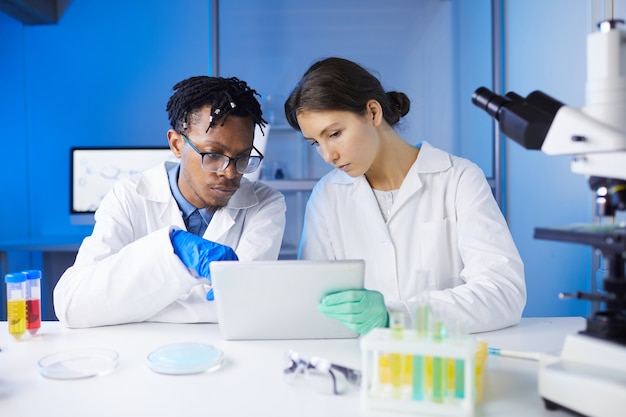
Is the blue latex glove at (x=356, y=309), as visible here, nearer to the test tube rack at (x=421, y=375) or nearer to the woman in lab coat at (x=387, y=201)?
the test tube rack at (x=421, y=375)

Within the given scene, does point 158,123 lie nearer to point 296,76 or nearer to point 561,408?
point 296,76

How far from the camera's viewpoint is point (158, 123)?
3.90 m

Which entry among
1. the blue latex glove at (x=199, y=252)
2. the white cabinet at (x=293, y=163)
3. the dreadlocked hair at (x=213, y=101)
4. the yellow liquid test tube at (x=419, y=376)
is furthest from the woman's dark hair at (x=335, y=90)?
the white cabinet at (x=293, y=163)

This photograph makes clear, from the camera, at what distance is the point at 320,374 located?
1.03m

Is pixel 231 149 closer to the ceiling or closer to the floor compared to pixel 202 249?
closer to the ceiling

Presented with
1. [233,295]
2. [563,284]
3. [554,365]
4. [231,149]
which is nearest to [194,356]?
[233,295]

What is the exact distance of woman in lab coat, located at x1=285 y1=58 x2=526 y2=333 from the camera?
5.42ft

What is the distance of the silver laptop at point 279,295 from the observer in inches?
45.8

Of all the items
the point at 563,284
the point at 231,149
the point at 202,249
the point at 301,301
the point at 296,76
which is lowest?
the point at 563,284

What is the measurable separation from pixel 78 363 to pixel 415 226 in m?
1.11

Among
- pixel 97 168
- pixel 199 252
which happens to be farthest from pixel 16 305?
pixel 97 168

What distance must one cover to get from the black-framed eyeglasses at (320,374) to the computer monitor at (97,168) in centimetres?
280

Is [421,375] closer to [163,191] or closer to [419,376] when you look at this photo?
[419,376]

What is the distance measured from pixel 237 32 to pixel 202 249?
8.99 ft
